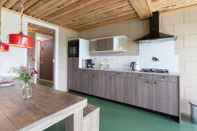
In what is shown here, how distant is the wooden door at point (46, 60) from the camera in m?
6.70

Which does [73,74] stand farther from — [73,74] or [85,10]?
[85,10]

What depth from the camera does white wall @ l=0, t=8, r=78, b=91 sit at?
3393 millimetres

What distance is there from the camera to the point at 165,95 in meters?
2.86

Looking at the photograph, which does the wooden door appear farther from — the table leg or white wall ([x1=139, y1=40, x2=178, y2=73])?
the table leg

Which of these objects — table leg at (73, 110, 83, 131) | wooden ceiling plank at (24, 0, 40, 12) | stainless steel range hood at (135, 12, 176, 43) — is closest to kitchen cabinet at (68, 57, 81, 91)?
wooden ceiling plank at (24, 0, 40, 12)

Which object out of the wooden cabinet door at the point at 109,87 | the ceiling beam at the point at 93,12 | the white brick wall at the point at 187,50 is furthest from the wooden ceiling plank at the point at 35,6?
the white brick wall at the point at 187,50

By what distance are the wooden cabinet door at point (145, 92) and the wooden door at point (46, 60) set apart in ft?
15.9

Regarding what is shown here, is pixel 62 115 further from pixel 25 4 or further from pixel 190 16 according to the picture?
pixel 190 16

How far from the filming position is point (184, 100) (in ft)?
10.2

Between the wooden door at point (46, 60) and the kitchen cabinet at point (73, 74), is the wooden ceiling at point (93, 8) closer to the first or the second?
the kitchen cabinet at point (73, 74)

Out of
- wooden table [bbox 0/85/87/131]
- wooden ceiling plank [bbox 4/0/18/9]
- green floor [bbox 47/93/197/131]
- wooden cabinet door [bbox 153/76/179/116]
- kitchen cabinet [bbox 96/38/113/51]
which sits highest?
wooden ceiling plank [bbox 4/0/18/9]

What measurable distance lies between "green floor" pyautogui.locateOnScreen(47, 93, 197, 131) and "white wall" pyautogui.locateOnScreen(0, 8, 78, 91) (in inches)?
91.5

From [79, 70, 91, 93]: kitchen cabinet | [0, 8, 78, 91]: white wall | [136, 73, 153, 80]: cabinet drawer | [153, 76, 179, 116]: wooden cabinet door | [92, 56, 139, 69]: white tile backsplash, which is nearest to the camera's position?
[153, 76, 179, 116]: wooden cabinet door

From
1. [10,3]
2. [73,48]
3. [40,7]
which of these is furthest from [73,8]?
[73,48]
